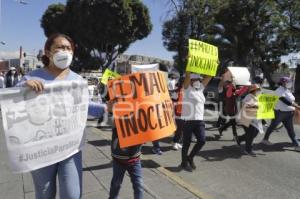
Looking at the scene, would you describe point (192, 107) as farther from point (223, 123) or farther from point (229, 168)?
point (223, 123)

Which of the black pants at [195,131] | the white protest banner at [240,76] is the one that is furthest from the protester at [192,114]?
the white protest banner at [240,76]

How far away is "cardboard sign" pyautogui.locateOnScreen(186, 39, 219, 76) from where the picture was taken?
6.28 m

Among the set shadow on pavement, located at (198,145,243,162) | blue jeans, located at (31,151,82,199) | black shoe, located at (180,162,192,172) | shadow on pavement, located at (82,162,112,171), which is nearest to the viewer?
blue jeans, located at (31,151,82,199)

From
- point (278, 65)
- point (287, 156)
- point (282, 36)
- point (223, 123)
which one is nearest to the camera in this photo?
point (287, 156)

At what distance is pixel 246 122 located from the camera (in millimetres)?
8008

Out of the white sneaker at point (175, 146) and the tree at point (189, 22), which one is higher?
the tree at point (189, 22)

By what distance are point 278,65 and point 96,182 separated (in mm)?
33874

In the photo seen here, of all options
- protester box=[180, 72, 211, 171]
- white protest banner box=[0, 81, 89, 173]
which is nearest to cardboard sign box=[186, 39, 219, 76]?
protester box=[180, 72, 211, 171]

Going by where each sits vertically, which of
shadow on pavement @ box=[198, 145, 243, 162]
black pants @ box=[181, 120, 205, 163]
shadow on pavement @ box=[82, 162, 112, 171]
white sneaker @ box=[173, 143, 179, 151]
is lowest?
shadow on pavement @ box=[198, 145, 243, 162]

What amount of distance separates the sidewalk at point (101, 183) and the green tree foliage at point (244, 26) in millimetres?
23250

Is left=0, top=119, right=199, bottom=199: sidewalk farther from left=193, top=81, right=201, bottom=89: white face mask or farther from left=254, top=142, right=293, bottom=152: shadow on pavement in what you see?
left=254, top=142, right=293, bottom=152: shadow on pavement

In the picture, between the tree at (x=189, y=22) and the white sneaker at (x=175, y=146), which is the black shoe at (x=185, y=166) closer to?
the white sneaker at (x=175, y=146)

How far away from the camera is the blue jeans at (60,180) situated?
3.05m

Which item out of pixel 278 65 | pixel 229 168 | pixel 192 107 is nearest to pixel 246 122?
pixel 229 168
